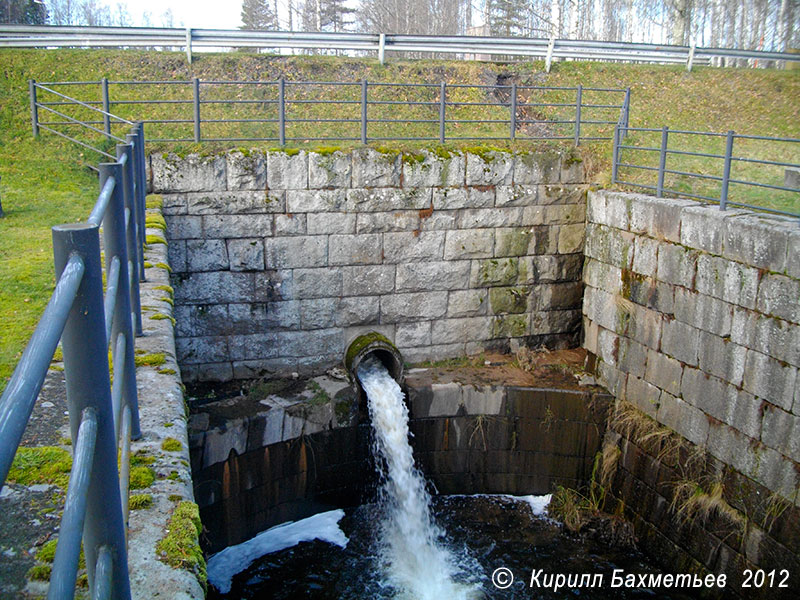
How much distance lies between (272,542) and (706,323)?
626 cm

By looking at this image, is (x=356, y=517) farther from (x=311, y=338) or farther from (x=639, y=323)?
(x=639, y=323)

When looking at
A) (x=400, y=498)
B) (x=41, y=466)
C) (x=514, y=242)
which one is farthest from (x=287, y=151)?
(x=41, y=466)

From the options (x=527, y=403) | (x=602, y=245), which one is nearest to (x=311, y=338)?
(x=527, y=403)

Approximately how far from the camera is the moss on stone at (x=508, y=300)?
1134 centimetres

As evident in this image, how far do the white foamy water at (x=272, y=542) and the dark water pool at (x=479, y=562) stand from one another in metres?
0.11

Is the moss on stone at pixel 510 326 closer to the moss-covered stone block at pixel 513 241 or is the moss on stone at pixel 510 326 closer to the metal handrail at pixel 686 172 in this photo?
the moss-covered stone block at pixel 513 241

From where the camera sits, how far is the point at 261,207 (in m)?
9.93

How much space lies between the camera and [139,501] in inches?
105

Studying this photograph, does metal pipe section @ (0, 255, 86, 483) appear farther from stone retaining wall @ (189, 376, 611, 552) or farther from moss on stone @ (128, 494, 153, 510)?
stone retaining wall @ (189, 376, 611, 552)

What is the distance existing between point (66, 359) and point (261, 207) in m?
8.52

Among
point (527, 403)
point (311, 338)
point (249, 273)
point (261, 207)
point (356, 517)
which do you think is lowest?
point (356, 517)

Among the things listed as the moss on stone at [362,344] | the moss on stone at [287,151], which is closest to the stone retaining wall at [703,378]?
the moss on stone at [362,344]

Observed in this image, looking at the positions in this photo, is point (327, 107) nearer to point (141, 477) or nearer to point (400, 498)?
point (400, 498)

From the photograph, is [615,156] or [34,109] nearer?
[615,156]
